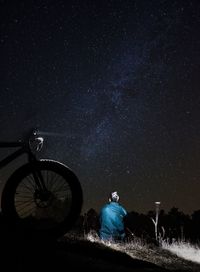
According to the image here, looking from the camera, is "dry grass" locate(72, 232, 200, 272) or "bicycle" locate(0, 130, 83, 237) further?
"dry grass" locate(72, 232, 200, 272)

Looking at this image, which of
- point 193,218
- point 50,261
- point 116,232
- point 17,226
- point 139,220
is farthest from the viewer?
point 193,218

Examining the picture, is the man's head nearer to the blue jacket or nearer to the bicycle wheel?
the blue jacket

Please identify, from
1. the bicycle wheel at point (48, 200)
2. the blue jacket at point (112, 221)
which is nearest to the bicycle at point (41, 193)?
the bicycle wheel at point (48, 200)

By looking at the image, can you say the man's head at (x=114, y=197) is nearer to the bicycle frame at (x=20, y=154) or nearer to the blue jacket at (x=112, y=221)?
the blue jacket at (x=112, y=221)

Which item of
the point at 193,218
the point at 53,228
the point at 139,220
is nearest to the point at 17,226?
the point at 53,228

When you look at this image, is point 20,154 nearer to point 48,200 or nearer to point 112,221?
point 48,200

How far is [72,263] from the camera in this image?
3803 millimetres

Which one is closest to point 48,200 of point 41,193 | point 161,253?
point 41,193

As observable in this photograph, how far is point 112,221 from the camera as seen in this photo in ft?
34.0

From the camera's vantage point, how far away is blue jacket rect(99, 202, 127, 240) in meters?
10.4

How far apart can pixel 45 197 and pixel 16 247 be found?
122 centimetres

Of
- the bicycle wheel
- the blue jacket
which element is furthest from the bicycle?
the blue jacket

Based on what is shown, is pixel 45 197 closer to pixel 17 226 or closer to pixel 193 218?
pixel 17 226

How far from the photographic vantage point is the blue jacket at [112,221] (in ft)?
34.0
